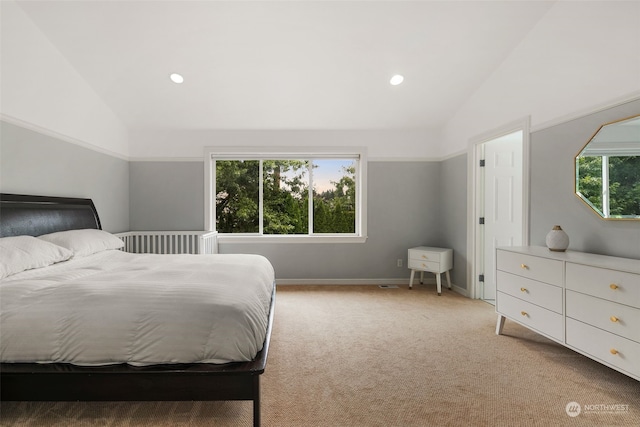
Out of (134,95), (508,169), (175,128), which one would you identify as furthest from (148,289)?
(508,169)

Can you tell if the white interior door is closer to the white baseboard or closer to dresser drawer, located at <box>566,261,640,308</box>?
the white baseboard

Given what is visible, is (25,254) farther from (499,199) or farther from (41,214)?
(499,199)

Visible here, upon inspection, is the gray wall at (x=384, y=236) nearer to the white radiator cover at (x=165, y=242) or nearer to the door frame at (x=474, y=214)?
the white radiator cover at (x=165, y=242)

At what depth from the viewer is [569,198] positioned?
2750 millimetres

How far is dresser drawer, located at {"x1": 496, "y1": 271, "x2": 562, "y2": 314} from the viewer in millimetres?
2383

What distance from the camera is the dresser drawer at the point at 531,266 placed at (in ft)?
7.82

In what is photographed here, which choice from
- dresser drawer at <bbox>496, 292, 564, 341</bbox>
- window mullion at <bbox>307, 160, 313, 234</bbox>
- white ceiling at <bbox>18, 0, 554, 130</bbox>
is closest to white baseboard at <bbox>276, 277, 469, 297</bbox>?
window mullion at <bbox>307, 160, 313, 234</bbox>

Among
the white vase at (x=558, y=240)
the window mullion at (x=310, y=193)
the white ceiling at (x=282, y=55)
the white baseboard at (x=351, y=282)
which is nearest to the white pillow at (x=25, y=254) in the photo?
the white ceiling at (x=282, y=55)

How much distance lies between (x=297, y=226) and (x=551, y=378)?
11.4 ft

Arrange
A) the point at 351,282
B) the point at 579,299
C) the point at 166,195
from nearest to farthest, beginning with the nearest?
the point at 579,299
the point at 166,195
the point at 351,282

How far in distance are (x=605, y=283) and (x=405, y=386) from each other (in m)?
1.36

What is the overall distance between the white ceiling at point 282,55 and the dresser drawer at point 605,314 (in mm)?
2435

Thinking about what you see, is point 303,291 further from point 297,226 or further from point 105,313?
point 105,313

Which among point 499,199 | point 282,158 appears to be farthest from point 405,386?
point 282,158
